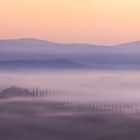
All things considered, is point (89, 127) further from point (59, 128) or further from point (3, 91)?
point (3, 91)

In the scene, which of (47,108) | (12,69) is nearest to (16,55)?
(12,69)

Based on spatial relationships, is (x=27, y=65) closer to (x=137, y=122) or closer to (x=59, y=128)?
(x=59, y=128)

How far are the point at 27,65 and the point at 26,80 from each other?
176mm

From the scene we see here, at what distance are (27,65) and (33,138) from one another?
30.6 inches

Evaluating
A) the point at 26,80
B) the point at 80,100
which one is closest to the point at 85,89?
the point at 80,100

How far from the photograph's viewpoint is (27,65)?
25.3 ft

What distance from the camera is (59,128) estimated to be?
7.60 meters

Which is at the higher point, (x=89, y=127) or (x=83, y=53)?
(x=83, y=53)

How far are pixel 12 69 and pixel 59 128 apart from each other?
0.80 metres

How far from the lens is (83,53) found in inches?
304

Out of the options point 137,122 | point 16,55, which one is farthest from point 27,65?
point 137,122

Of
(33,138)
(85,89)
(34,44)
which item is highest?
(34,44)

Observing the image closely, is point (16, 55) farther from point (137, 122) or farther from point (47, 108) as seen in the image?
point (137, 122)

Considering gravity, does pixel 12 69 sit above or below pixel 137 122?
above
